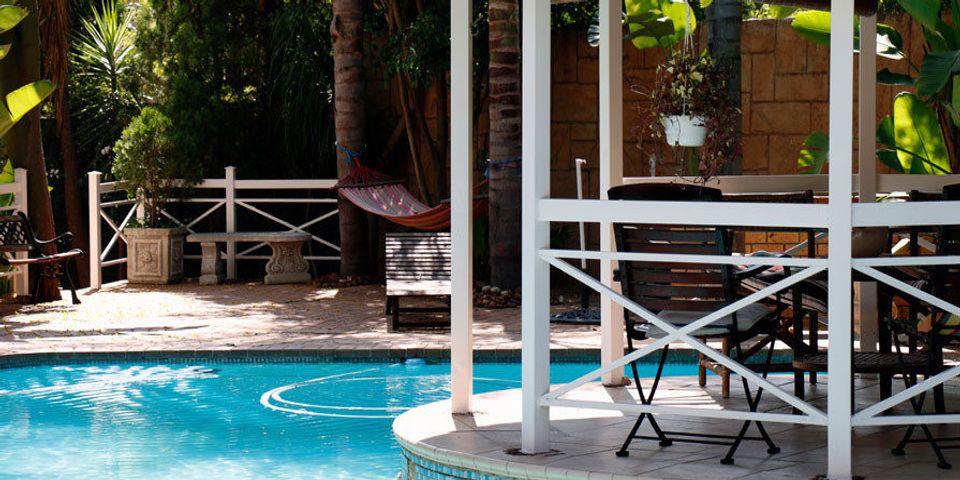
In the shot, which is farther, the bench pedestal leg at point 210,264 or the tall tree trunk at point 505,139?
the bench pedestal leg at point 210,264

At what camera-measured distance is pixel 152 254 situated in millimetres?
14195

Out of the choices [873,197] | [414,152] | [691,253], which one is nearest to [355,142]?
[414,152]

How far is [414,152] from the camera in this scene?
14.6 m

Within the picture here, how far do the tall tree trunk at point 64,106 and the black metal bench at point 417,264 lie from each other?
13.1 ft

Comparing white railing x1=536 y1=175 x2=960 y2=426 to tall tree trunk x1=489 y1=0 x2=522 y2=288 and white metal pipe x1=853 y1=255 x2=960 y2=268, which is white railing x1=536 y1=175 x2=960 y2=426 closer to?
white metal pipe x1=853 y1=255 x2=960 y2=268

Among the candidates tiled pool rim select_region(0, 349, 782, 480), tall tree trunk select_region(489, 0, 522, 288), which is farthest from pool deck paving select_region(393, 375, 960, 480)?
tall tree trunk select_region(489, 0, 522, 288)

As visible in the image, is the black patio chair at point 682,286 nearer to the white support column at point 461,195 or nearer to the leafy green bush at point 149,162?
the white support column at point 461,195

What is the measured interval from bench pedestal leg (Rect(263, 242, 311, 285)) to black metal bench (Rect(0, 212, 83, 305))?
2222 mm

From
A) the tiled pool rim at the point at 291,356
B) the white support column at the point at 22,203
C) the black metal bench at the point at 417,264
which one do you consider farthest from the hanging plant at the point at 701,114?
the white support column at the point at 22,203

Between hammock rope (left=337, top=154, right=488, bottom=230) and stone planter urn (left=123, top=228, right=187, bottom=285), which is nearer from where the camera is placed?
hammock rope (left=337, top=154, right=488, bottom=230)

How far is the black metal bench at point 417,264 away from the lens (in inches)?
436

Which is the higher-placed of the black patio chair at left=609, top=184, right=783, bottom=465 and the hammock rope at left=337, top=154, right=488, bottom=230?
the hammock rope at left=337, top=154, right=488, bottom=230

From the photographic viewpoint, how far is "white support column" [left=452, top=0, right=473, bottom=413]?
595cm

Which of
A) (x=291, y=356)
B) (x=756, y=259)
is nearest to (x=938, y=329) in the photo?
(x=756, y=259)
